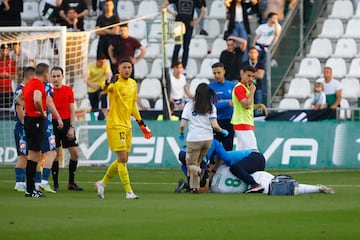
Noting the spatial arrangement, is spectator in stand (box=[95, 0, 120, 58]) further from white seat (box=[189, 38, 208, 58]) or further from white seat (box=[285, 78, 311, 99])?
white seat (box=[285, 78, 311, 99])

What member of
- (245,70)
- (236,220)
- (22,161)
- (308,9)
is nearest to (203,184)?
(245,70)

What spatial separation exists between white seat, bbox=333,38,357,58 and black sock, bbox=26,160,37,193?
13760 mm

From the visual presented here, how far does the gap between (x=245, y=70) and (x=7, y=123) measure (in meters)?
9.48

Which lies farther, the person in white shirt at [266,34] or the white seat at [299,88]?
the white seat at [299,88]

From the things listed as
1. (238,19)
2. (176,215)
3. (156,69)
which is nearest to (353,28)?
(238,19)

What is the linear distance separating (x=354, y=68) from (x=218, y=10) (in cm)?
482

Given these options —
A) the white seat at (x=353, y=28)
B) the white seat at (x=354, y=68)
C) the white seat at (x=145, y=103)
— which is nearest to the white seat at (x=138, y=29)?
the white seat at (x=145, y=103)

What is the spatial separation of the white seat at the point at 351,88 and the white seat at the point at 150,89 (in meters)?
5.08

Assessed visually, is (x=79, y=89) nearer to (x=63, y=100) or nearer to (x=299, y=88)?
(x=299, y=88)

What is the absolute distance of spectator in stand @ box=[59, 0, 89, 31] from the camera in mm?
30656

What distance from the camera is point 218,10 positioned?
31.8 metres

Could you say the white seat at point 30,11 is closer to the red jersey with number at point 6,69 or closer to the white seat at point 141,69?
the white seat at point 141,69

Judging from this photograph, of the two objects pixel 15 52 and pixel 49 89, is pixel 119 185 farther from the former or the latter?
pixel 15 52

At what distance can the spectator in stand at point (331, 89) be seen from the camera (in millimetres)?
26822
